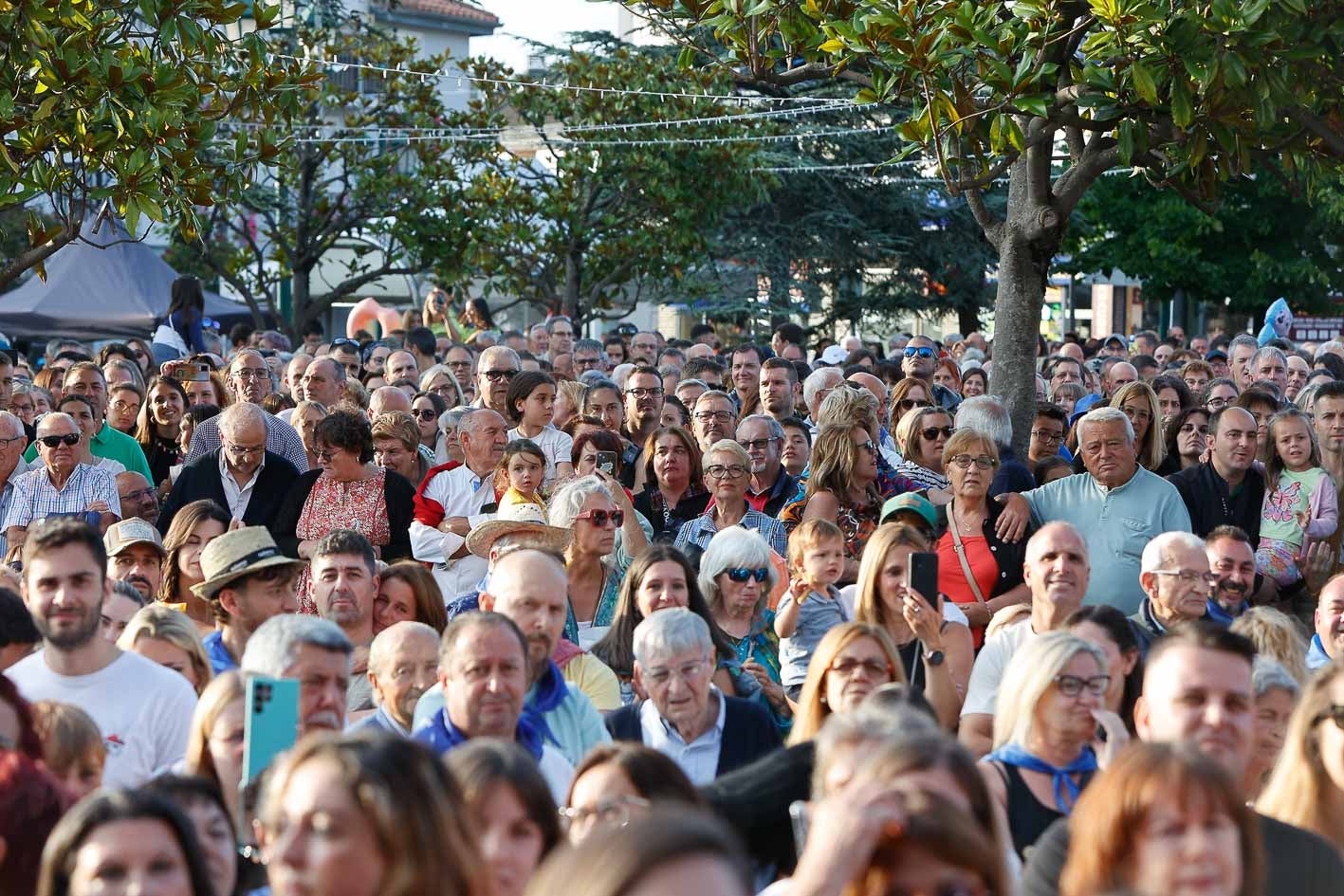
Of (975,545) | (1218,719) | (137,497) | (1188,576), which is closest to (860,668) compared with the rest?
(1218,719)

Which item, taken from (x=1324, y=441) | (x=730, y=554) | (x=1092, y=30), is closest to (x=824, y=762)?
(x=730, y=554)

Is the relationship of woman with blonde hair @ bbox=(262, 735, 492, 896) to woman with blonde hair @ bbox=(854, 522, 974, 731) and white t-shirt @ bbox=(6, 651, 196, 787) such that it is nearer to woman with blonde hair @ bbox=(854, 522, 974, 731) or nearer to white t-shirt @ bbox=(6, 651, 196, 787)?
white t-shirt @ bbox=(6, 651, 196, 787)

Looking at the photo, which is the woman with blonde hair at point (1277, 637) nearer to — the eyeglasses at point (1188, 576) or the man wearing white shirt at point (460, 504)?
the eyeglasses at point (1188, 576)

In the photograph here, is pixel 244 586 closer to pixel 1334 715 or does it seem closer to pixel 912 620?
pixel 912 620

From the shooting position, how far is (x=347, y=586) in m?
7.20

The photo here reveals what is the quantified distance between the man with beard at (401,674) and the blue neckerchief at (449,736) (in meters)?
0.52

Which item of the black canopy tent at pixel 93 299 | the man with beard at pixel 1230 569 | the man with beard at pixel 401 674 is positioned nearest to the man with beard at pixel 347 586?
the man with beard at pixel 401 674

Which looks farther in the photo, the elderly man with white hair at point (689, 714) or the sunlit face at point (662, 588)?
the sunlit face at point (662, 588)

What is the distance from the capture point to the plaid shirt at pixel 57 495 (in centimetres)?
948

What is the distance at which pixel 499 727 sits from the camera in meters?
5.33

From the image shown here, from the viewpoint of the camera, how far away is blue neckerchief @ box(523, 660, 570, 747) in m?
5.81

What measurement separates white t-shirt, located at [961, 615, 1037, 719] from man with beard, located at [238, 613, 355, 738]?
2337mm

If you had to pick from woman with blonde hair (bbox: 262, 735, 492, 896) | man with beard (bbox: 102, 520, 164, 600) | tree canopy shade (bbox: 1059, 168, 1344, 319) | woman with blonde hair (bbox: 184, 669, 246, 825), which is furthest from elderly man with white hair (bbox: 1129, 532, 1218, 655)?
tree canopy shade (bbox: 1059, 168, 1344, 319)

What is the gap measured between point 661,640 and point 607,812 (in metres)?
1.74
